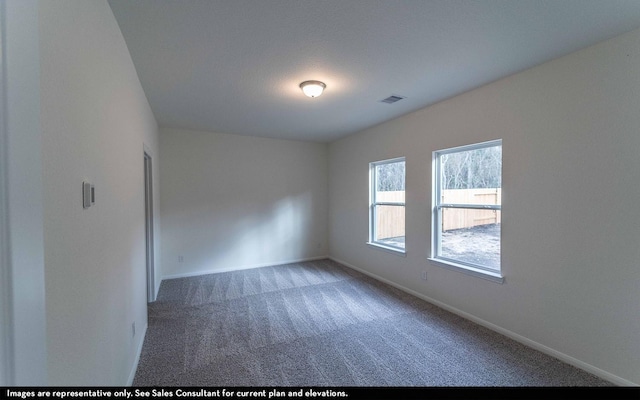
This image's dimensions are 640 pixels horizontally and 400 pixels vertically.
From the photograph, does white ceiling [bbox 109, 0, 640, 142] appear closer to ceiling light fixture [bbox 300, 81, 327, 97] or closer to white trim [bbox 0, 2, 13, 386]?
ceiling light fixture [bbox 300, 81, 327, 97]

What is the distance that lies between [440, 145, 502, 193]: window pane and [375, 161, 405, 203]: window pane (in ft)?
2.51

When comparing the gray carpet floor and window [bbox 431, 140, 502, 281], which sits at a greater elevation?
window [bbox 431, 140, 502, 281]

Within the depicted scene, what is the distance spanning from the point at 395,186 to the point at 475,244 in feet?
4.89

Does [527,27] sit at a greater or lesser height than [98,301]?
greater

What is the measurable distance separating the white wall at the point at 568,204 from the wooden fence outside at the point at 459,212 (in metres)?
0.18

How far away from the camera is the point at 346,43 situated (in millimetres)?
1978

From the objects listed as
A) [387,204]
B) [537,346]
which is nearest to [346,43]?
[387,204]

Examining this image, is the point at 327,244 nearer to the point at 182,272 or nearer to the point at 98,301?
the point at 182,272

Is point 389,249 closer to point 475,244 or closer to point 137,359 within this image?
point 475,244

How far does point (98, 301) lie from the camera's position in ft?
4.43

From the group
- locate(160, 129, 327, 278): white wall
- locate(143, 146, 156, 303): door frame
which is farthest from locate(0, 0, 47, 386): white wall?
locate(160, 129, 327, 278): white wall

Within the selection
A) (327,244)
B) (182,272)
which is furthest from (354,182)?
(182,272)

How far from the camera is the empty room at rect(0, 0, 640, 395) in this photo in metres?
0.92

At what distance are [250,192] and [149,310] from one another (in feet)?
8.31
